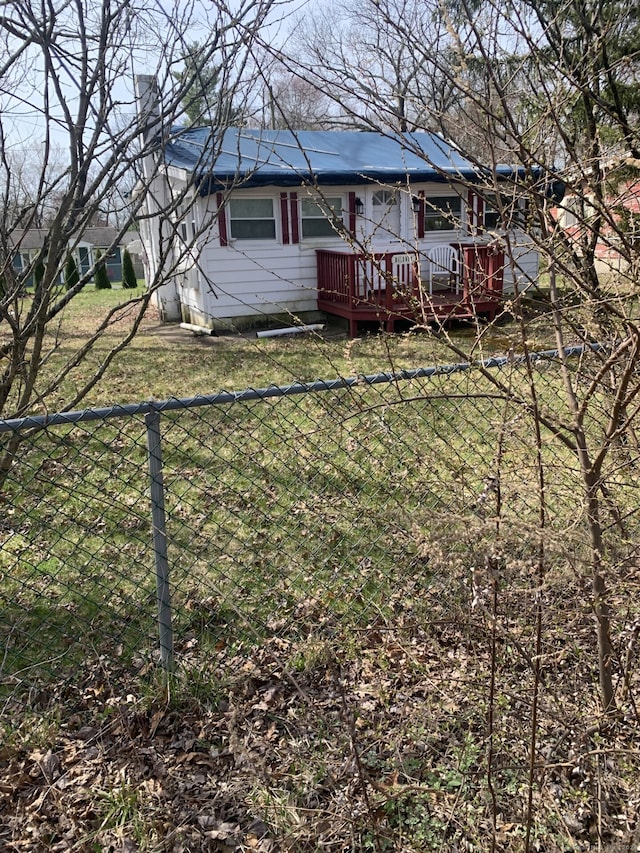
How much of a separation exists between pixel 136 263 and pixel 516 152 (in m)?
33.1

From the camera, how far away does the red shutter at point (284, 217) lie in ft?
40.9

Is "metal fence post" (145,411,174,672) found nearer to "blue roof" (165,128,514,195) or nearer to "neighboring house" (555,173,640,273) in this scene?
"neighboring house" (555,173,640,273)

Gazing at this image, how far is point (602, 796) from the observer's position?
6.61 feet

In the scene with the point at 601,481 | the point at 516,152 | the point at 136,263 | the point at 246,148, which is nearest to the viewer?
the point at 516,152

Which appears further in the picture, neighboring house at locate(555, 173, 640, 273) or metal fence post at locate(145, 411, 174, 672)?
metal fence post at locate(145, 411, 174, 672)

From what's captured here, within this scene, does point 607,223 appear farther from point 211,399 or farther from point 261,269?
point 261,269

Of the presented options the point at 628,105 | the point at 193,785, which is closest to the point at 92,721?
the point at 193,785

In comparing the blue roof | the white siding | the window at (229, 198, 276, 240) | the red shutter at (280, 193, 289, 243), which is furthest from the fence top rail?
the red shutter at (280, 193, 289, 243)

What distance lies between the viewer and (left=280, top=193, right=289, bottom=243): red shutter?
40.9ft

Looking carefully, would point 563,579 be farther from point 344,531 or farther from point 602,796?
point 344,531

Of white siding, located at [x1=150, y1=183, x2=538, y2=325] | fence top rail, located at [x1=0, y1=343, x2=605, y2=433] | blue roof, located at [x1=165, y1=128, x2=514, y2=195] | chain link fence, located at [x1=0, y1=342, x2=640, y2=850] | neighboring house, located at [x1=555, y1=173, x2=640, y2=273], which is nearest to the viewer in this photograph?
neighboring house, located at [x1=555, y1=173, x2=640, y2=273]

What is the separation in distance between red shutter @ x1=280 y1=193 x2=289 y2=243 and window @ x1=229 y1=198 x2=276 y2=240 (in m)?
0.19

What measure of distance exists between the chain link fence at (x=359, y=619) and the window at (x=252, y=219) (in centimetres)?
840

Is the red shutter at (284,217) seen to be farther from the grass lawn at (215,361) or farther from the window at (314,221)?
the grass lawn at (215,361)
